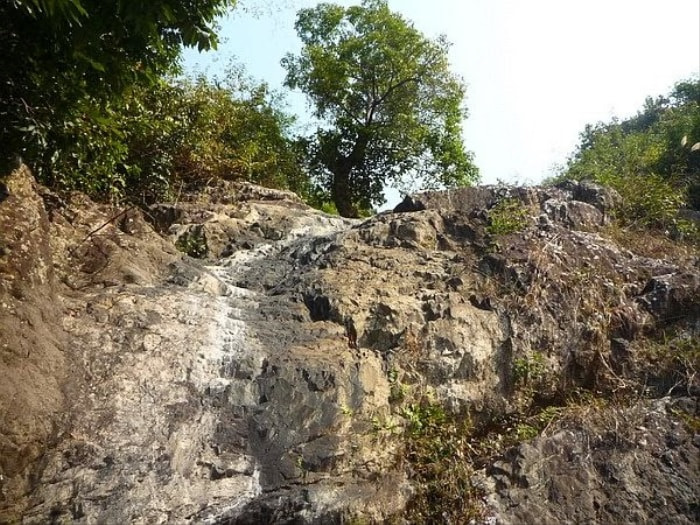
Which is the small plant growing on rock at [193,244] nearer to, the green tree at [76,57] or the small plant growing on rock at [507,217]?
the green tree at [76,57]

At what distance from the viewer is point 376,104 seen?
14969mm

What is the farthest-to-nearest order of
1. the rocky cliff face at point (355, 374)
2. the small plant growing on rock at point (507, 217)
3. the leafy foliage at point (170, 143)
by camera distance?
1. the small plant growing on rock at point (507, 217)
2. the leafy foliage at point (170, 143)
3. the rocky cliff face at point (355, 374)

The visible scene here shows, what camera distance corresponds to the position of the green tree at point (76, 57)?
15.3 ft

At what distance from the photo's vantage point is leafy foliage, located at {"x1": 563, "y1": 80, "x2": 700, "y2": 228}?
816 centimetres

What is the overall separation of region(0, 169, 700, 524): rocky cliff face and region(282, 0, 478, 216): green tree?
753 centimetres

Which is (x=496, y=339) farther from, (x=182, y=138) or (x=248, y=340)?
(x=182, y=138)

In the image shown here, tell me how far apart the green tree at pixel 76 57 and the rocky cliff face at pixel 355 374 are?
580 mm

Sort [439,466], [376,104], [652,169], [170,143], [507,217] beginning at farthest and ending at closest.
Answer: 1. [376,104]
2. [652,169]
3. [170,143]
4. [507,217]
5. [439,466]

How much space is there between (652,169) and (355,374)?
8509mm

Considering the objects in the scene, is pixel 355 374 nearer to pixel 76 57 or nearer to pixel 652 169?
pixel 76 57

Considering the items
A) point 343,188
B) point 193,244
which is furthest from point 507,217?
point 343,188

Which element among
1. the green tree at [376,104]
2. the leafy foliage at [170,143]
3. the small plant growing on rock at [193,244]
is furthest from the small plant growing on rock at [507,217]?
the green tree at [376,104]

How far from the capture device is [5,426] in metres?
4.11

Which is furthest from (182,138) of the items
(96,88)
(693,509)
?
(693,509)
